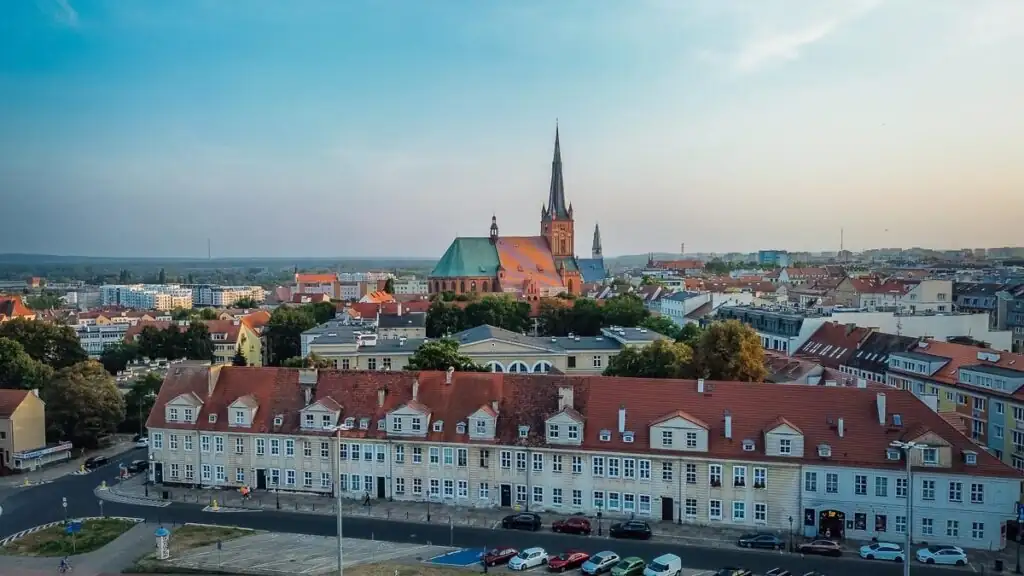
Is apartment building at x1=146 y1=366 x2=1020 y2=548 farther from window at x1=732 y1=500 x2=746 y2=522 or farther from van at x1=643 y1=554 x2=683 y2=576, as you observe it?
van at x1=643 y1=554 x2=683 y2=576

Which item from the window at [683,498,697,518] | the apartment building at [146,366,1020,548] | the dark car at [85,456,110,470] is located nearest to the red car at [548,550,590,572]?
the apartment building at [146,366,1020,548]

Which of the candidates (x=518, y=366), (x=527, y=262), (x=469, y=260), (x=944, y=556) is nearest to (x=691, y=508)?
(x=944, y=556)

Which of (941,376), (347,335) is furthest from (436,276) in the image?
(941,376)

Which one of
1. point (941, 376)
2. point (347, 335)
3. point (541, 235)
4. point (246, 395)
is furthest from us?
point (541, 235)

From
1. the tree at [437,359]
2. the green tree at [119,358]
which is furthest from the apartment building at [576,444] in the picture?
the green tree at [119,358]

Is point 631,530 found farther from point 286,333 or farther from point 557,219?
point 557,219

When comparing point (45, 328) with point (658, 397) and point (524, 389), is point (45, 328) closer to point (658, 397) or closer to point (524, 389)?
point (524, 389)

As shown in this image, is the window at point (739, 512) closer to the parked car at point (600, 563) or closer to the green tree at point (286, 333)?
the parked car at point (600, 563)
